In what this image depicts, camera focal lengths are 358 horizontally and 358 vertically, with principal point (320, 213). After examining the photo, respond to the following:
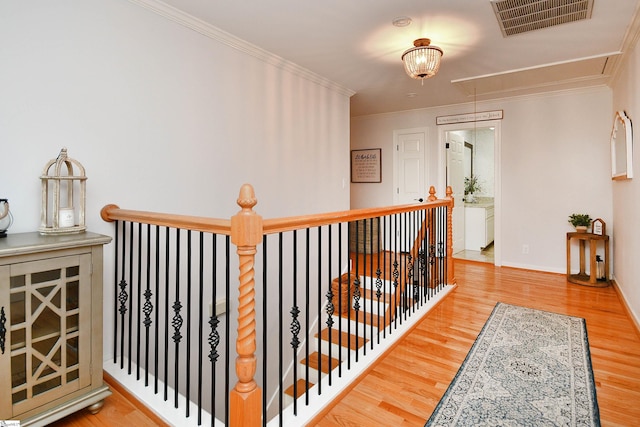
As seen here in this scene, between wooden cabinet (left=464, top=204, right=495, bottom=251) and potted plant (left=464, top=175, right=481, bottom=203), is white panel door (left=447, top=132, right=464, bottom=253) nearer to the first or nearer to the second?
wooden cabinet (left=464, top=204, right=495, bottom=251)

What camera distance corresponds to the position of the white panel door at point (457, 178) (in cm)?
554

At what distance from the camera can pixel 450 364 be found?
2.25 metres

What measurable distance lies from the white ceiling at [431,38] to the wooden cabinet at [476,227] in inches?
96.9

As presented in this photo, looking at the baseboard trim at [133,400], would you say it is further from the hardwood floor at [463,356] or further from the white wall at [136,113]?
the hardwood floor at [463,356]

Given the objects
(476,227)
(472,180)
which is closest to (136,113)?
(476,227)

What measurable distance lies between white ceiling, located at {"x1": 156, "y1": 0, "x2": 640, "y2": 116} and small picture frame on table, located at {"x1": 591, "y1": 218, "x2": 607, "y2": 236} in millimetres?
1607

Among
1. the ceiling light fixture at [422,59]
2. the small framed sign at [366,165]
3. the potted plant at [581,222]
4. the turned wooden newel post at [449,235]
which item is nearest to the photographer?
the ceiling light fixture at [422,59]

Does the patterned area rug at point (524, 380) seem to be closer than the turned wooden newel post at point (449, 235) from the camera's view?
Yes

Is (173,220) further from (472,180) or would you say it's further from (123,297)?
(472,180)

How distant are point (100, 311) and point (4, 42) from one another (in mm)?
1399

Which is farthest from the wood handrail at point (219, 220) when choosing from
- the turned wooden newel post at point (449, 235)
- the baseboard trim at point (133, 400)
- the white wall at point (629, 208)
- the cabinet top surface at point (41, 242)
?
the white wall at point (629, 208)

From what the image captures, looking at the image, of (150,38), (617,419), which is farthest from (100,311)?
(617,419)

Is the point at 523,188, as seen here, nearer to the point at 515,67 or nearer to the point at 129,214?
the point at 515,67

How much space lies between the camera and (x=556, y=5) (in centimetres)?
242
